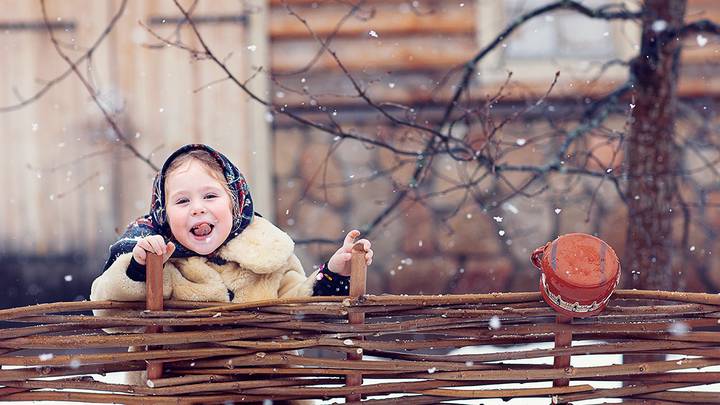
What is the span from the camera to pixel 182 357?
1521mm

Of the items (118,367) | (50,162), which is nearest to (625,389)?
(118,367)

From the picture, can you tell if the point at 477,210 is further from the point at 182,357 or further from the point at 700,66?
the point at 182,357

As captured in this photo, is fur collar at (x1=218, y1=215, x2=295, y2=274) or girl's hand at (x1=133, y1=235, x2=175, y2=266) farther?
fur collar at (x1=218, y1=215, x2=295, y2=274)

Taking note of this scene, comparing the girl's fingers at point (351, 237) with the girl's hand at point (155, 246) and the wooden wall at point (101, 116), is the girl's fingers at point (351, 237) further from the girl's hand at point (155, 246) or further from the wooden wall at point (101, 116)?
the wooden wall at point (101, 116)

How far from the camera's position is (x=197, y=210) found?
1.74m

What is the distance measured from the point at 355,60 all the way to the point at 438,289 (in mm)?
1233

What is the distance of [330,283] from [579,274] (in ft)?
1.98

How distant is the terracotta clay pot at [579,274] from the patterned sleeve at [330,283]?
0.50 metres

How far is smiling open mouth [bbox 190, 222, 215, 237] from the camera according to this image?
1.75m

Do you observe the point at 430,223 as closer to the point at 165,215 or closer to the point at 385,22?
the point at 385,22

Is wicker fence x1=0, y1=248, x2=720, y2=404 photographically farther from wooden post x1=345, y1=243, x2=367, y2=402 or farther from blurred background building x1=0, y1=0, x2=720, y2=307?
blurred background building x1=0, y1=0, x2=720, y2=307

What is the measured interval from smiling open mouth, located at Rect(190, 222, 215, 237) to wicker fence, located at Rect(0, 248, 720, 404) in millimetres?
238

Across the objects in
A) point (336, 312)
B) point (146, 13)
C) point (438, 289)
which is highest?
point (146, 13)

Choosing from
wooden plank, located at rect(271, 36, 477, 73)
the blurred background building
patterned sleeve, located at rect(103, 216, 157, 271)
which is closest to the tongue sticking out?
patterned sleeve, located at rect(103, 216, 157, 271)
